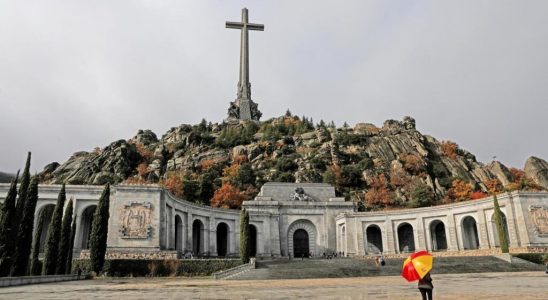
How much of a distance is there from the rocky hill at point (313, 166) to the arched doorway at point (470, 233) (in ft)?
54.6

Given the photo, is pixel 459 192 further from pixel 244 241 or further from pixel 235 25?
pixel 235 25

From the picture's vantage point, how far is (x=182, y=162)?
74500mm

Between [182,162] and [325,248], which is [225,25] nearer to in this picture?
[182,162]

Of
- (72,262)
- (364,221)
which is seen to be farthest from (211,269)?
(364,221)

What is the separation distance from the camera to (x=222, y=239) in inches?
1688

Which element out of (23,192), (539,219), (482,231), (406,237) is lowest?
(406,237)

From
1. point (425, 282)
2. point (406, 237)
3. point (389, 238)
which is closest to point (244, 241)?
point (389, 238)

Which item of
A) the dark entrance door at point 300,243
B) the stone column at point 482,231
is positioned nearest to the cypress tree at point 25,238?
the dark entrance door at point 300,243

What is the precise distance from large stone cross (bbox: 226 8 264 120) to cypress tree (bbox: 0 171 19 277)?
72595mm

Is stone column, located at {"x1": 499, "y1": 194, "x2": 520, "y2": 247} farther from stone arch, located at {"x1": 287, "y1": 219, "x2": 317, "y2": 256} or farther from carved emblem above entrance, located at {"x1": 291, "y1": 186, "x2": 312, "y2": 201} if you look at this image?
carved emblem above entrance, located at {"x1": 291, "y1": 186, "x2": 312, "y2": 201}

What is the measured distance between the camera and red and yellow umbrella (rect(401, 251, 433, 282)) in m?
5.99

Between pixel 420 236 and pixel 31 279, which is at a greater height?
pixel 420 236

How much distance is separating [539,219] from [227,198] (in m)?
36.8

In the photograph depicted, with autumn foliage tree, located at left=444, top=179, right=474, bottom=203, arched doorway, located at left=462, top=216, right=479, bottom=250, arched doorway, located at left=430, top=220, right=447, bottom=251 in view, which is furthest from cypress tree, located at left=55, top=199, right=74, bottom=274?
autumn foliage tree, located at left=444, top=179, right=474, bottom=203
